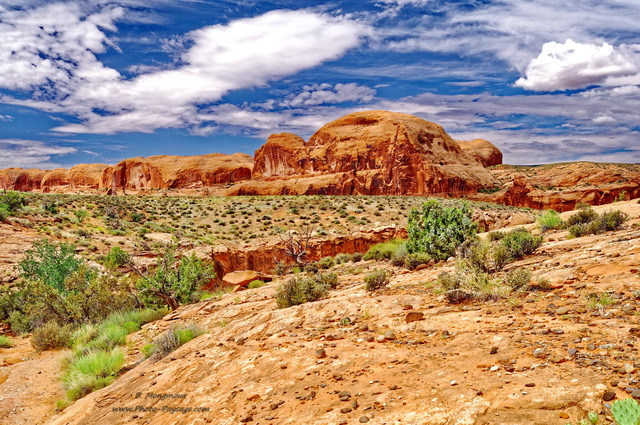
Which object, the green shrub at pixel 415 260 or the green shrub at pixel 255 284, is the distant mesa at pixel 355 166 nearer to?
the green shrub at pixel 255 284

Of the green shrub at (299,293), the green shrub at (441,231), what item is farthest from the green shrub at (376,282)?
the green shrub at (441,231)

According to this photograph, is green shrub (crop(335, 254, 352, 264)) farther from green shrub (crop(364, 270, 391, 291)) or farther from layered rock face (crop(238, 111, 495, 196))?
layered rock face (crop(238, 111, 495, 196))

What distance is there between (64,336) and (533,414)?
41.3ft

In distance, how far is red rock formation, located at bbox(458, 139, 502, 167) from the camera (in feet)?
406

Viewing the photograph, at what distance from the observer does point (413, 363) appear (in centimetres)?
459

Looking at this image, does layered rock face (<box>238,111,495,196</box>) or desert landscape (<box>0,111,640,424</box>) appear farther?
layered rock face (<box>238,111,495,196</box>)

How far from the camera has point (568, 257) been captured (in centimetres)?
820

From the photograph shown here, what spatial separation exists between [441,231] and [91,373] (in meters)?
11.0

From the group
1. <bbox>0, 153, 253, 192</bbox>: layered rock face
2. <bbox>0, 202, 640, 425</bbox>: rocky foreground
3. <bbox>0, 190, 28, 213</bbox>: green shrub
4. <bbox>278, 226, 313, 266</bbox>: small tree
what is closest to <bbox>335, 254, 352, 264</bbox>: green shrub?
<bbox>278, 226, 313, 266</bbox>: small tree

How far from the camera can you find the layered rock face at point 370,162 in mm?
72438

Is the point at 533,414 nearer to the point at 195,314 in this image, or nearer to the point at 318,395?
the point at 318,395

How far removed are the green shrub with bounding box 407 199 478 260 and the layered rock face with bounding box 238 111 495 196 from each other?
5621 centimetres

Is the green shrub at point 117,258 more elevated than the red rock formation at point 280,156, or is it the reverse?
the red rock formation at point 280,156

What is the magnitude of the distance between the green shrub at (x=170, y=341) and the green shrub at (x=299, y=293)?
6.54ft
